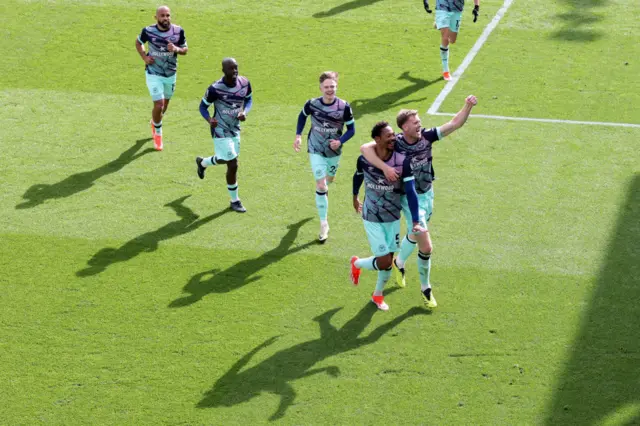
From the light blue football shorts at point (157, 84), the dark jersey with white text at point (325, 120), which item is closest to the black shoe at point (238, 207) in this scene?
the dark jersey with white text at point (325, 120)

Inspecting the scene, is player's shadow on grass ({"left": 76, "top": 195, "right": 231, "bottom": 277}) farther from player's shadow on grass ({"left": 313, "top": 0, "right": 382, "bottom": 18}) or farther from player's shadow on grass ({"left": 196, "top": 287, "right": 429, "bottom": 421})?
player's shadow on grass ({"left": 313, "top": 0, "right": 382, "bottom": 18})

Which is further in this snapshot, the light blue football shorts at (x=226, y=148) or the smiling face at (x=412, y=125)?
the light blue football shorts at (x=226, y=148)

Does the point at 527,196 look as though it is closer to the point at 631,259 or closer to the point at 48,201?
the point at 631,259

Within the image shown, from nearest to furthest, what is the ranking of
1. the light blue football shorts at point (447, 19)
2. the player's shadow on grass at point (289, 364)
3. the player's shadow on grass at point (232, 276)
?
the player's shadow on grass at point (289, 364) → the player's shadow on grass at point (232, 276) → the light blue football shorts at point (447, 19)

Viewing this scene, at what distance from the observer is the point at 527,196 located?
47.4 feet

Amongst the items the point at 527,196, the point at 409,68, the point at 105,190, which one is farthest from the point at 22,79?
the point at 527,196

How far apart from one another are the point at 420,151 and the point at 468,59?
402 inches

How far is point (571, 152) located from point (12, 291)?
31.2ft

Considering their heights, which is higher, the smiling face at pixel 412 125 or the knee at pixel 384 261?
the smiling face at pixel 412 125

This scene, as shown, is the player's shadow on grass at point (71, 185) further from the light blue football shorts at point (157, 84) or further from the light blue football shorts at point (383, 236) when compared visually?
the light blue football shorts at point (383, 236)

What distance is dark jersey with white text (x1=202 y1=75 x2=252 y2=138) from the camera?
44.7ft

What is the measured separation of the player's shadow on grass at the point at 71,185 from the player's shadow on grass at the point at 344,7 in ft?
29.1

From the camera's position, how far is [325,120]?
41.8 feet

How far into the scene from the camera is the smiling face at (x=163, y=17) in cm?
1579
